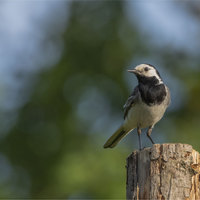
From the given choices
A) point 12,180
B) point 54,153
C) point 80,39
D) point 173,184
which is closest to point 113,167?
point 54,153

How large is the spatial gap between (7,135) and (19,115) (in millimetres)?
562

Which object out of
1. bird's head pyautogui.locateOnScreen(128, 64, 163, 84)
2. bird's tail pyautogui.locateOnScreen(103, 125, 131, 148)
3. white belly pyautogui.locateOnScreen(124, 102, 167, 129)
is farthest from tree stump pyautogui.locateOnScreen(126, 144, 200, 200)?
bird's tail pyautogui.locateOnScreen(103, 125, 131, 148)

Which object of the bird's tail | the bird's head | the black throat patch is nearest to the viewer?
the black throat patch

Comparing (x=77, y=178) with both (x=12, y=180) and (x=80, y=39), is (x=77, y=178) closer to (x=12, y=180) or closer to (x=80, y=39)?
(x=12, y=180)

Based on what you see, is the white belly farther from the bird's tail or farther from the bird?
the bird's tail

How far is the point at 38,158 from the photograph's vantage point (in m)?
11.3

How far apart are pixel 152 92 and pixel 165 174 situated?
2897 millimetres

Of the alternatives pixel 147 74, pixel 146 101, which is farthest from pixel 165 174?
pixel 147 74

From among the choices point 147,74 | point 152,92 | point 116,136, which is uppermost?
point 147,74

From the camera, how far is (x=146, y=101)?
7.51m

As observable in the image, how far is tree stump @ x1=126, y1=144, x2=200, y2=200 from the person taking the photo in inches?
186

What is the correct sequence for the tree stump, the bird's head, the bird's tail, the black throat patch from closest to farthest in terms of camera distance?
the tree stump, the black throat patch, the bird's head, the bird's tail

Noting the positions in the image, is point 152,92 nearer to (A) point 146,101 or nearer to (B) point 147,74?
(A) point 146,101

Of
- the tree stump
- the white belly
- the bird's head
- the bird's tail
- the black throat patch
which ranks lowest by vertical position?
the tree stump
